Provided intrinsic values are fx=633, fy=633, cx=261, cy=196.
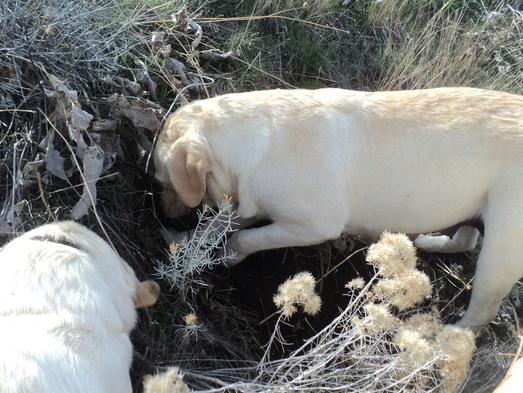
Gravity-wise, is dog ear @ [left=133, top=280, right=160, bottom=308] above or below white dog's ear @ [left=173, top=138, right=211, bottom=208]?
below

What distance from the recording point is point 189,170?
334 cm

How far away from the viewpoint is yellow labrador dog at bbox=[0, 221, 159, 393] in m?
2.19

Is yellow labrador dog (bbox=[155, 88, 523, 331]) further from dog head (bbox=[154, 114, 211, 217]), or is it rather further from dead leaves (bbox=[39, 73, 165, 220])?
dead leaves (bbox=[39, 73, 165, 220])

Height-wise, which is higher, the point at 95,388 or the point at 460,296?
the point at 95,388

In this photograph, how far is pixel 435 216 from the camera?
3576 mm

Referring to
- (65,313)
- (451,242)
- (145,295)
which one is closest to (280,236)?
(145,295)

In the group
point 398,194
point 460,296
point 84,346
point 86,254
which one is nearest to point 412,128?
point 398,194

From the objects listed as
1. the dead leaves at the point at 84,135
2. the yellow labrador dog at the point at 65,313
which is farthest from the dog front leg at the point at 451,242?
the yellow labrador dog at the point at 65,313

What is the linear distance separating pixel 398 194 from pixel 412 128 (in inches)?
14.7

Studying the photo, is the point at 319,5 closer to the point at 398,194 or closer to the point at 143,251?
the point at 398,194

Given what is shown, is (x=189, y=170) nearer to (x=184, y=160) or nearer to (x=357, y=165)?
(x=184, y=160)

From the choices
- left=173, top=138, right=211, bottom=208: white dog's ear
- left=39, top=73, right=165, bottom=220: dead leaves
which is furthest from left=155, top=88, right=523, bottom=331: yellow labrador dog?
left=39, top=73, right=165, bottom=220: dead leaves

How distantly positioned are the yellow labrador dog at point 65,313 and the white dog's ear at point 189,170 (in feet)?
2.31

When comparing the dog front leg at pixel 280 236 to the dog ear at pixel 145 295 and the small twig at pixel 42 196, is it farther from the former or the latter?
the small twig at pixel 42 196
